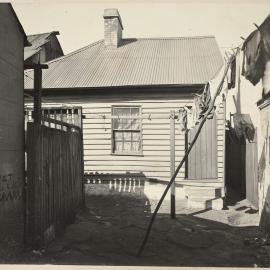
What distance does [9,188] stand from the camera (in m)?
5.74

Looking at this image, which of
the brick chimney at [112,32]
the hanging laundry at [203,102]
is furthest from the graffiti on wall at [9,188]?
the brick chimney at [112,32]

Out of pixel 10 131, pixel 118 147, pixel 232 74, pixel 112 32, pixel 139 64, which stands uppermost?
pixel 112 32

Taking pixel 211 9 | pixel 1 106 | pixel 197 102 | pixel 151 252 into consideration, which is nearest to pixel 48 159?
pixel 1 106

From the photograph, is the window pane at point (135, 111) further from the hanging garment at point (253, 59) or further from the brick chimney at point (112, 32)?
the hanging garment at point (253, 59)

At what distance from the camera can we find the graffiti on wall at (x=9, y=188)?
18.2 ft

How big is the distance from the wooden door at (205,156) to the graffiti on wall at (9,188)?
20.1 ft

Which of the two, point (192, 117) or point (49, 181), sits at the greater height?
point (192, 117)

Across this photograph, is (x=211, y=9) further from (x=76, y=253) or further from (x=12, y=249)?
(x=12, y=249)

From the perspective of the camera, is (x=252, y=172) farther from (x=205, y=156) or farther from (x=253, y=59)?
(x=253, y=59)

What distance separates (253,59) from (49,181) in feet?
13.6

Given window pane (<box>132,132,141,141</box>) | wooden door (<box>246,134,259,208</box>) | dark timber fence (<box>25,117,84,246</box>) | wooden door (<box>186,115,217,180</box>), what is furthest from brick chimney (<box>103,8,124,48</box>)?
wooden door (<box>246,134,259,208</box>)

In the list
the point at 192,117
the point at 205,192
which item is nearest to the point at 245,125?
the point at 192,117

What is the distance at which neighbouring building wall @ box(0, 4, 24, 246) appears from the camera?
5.62 metres

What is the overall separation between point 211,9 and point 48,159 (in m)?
3.66
